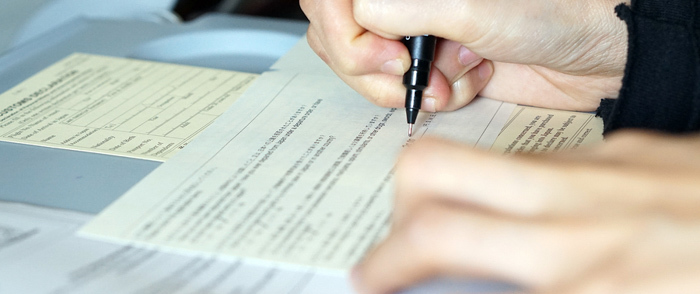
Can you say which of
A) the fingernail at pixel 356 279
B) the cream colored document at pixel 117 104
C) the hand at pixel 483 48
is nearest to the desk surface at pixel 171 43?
the cream colored document at pixel 117 104

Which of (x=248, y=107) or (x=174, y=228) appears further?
(x=248, y=107)

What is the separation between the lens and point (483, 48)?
0.70 m

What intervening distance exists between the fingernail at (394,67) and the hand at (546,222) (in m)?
0.29

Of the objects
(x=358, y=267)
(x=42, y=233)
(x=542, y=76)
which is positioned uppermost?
(x=542, y=76)

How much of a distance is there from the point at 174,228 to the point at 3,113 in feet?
1.21

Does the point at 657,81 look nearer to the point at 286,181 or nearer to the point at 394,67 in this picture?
the point at 394,67

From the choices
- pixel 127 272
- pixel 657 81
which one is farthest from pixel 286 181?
pixel 657 81

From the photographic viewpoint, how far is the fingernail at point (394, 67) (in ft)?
2.30

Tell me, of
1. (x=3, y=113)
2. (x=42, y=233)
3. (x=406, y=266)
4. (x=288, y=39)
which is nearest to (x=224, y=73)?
(x=288, y=39)

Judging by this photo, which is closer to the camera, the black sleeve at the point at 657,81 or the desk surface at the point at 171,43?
the black sleeve at the point at 657,81

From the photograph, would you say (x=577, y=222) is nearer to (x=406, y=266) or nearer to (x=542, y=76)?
(x=406, y=266)

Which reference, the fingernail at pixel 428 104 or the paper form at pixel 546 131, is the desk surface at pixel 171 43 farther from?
the paper form at pixel 546 131

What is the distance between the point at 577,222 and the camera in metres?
0.36

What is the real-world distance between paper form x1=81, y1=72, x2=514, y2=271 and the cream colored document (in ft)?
0.15
